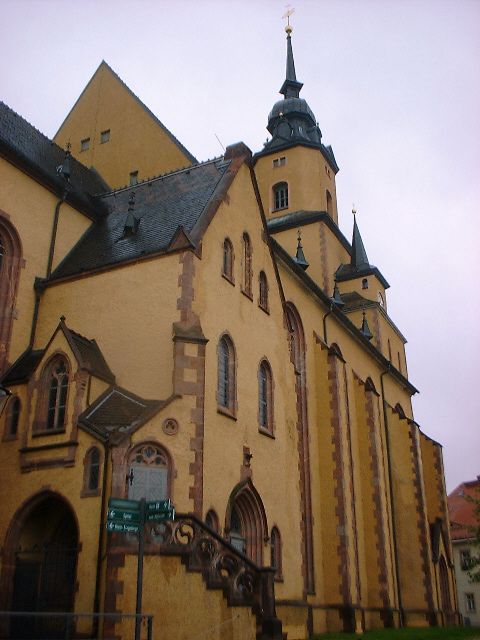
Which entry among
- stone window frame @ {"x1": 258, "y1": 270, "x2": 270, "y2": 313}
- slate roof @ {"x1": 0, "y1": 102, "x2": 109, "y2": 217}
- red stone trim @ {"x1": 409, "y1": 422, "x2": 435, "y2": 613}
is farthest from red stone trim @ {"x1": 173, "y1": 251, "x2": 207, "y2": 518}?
red stone trim @ {"x1": 409, "y1": 422, "x2": 435, "y2": 613}

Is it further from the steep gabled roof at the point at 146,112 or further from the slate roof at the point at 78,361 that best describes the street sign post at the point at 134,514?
the steep gabled roof at the point at 146,112

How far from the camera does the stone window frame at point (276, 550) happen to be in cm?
1899

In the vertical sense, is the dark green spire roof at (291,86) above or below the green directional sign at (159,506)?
above

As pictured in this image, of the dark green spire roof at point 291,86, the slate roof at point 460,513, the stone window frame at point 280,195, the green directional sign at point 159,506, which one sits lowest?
the green directional sign at point 159,506

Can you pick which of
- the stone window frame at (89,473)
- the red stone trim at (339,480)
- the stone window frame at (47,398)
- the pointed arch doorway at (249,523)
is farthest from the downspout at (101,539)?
the red stone trim at (339,480)

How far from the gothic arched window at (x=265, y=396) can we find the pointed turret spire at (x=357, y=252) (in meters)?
23.8

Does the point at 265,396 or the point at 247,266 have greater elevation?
the point at 247,266

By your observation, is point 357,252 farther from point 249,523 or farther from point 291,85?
point 249,523

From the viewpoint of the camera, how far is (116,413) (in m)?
15.7

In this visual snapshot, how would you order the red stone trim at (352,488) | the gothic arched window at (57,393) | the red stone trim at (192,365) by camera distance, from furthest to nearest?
1. the red stone trim at (352,488)
2. the gothic arched window at (57,393)
3. the red stone trim at (192,365)

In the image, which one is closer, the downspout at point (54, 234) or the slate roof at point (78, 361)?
the slate roof at point (78, 361)

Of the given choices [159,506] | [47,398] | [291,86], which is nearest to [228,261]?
[47,398]

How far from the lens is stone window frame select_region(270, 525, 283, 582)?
1899 cm

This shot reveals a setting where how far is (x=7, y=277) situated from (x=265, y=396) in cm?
777
